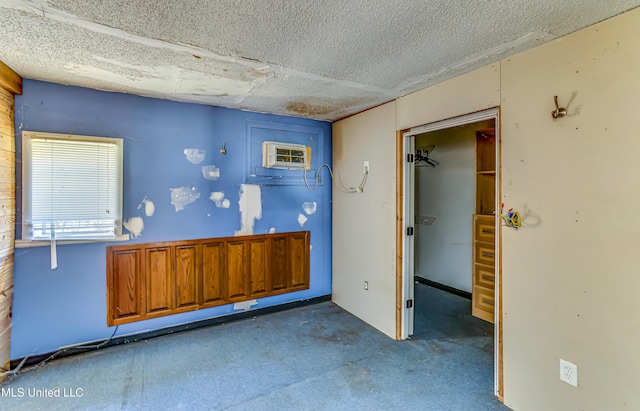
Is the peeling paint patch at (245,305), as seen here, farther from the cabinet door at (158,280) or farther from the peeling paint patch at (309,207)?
the peeling paint patch at (309,207)

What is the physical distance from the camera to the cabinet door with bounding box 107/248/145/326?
2744mm

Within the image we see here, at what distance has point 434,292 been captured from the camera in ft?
14.1

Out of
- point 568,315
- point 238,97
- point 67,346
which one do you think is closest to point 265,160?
point 238,97

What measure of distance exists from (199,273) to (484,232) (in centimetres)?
309

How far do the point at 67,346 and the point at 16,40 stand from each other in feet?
7.65

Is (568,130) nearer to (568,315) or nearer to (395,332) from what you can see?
(568,315)

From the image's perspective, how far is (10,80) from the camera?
7.16 ft

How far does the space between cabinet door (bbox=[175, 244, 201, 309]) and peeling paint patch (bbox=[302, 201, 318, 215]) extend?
1.28m

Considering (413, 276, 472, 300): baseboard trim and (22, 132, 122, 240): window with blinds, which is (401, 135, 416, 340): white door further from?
(22, 132, 122, 240): window with blinds

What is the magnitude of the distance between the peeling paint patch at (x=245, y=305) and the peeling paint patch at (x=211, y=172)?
4.54 feet

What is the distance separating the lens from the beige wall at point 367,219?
3.00 metres

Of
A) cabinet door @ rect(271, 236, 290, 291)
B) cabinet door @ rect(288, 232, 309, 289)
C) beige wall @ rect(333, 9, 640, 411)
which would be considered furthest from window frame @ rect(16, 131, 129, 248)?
beige wall @ rect(333, 9, 640, 411)

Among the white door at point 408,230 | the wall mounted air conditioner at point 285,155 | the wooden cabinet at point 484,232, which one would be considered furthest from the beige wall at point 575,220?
the wall mounted air conditioner at point 285,155

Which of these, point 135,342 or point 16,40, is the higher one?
point 16,40
